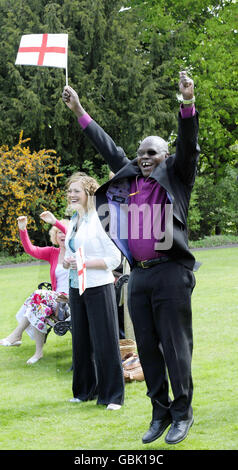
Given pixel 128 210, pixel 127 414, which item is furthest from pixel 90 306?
pixel 128 210

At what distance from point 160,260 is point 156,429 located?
111 centimetres

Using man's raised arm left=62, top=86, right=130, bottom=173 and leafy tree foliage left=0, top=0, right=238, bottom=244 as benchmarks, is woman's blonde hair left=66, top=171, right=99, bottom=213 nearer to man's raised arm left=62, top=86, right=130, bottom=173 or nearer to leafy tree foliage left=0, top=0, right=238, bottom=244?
man's raised arm left=62, top=86, right=130, bottom=173

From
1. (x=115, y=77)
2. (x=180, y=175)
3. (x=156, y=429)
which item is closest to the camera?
(x=180, y=175)

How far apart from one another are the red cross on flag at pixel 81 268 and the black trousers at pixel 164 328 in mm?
975

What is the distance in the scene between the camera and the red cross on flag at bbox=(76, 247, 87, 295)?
16.7 feet

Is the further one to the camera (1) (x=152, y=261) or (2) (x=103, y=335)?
(2) (x=103, y=335)

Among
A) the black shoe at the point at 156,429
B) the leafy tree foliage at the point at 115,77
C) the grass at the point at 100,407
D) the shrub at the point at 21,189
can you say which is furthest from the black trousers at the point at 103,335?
the leafy tree foliage at the point at 115,77

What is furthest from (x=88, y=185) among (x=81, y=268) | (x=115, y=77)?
(x=115, y=77)

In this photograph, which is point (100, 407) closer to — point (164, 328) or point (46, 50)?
point (164, 328)

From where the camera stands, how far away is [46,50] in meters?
6.24

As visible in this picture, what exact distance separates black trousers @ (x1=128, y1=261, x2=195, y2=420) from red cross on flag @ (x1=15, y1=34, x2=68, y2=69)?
9.04 feet
